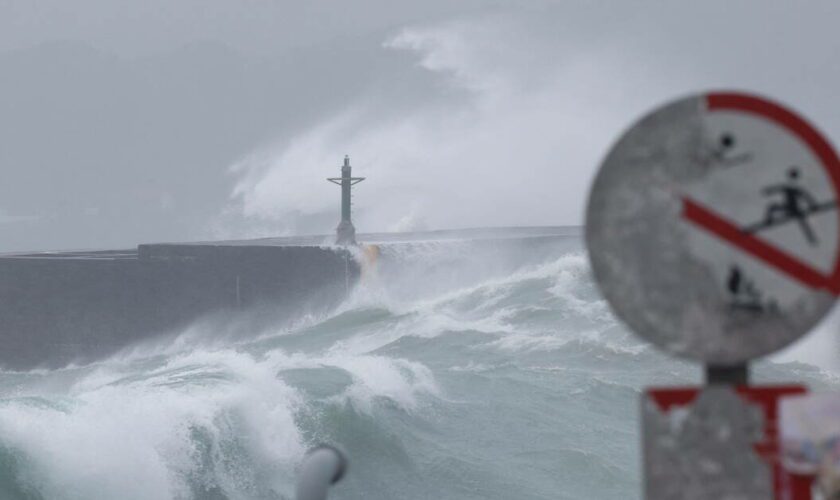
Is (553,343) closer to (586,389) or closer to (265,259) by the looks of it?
(586,389)

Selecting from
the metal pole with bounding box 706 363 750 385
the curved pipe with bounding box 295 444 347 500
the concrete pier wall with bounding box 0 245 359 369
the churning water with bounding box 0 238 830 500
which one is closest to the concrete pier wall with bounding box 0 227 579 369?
the concrete pier wall with bounding box 0 245 359 369

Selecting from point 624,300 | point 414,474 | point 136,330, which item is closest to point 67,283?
point 136,330

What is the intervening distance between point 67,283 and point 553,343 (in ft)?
34.1

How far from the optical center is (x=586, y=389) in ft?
54.7

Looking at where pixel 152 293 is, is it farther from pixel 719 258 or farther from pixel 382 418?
pixel 719 258

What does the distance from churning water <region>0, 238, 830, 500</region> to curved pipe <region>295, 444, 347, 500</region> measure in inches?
336

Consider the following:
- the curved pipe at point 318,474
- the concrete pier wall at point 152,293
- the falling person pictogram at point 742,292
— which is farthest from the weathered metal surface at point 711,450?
the concrete pier wall at point 152,293

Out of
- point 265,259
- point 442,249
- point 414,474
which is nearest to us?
point 414,474

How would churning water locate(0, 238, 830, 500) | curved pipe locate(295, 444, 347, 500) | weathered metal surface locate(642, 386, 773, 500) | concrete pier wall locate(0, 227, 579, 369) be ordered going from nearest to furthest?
weathered metal surface locate(642, 386, 773, 500) < curved pipe locate(295, 444, 347, 500) < churning water locate(0, 238, 830, 500) < concrete pier wall locate(0, 227, 579, 369)

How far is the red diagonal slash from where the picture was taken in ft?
6.95

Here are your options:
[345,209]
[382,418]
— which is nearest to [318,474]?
[382,418]

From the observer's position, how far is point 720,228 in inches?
84.4

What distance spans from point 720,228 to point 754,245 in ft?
0.19

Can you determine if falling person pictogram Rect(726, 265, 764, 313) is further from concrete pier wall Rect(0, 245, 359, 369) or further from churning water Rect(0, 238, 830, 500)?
concrete pier wall Rect(0, 245, 359, 369)
